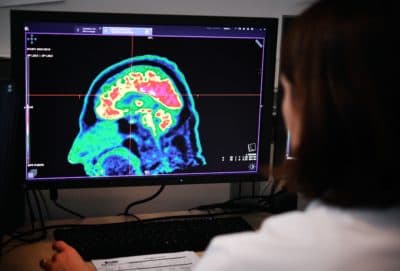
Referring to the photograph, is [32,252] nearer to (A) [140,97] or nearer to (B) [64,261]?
(B) [64,261]

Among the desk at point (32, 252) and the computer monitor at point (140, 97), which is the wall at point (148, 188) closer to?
the desk at point (32, 252)

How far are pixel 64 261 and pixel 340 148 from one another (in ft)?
2.11

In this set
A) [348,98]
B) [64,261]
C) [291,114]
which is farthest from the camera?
[64,261]

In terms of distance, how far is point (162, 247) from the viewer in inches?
50.0

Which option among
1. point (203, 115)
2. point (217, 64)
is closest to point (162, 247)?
point (203, 115)

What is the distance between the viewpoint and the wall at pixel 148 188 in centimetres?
153

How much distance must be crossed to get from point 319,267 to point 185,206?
3.06ft

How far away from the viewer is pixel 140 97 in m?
1.32

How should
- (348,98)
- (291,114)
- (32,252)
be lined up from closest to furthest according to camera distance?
(348,98)
(291,114)
(32,252)

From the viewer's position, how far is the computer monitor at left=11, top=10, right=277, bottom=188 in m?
1.26

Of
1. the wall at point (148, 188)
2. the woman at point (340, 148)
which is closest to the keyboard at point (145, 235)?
the wall at point (148, 188)

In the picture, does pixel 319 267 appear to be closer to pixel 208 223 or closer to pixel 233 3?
pixel 208 223

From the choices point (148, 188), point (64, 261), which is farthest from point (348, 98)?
point (148, 188)

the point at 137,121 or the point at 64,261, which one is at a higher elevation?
the point at 137,121
